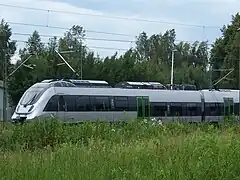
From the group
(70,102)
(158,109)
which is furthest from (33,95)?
(158,109)

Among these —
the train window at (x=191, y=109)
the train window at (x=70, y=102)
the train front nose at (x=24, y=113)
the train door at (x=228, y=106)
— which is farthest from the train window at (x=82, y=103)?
the train door at (x=228, y=106)

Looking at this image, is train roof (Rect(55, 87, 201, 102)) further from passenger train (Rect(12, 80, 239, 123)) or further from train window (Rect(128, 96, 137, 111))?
train window (Rect(128, 96, 137, 111))

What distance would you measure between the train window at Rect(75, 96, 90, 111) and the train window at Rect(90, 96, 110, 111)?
1.38 ft

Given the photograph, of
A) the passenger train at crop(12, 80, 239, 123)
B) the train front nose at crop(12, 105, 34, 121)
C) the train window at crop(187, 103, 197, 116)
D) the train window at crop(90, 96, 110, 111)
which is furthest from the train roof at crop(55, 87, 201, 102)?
the train front nose at crop(12, 105, 34, 121)

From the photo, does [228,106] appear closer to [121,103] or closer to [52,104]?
[121,103]

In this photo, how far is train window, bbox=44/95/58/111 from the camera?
32344mm

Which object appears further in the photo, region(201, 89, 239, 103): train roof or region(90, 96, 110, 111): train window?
region(201, 89, 239, 103): train roof

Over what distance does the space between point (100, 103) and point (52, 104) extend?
150 inches

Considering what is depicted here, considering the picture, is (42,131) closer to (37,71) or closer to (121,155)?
(121,155)

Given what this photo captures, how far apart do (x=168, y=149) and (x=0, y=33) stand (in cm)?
7383

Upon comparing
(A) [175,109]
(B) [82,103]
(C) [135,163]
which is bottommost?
(A) [175,109]

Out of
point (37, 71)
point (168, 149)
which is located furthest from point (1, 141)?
point (37, 71)

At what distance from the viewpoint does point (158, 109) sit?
37938 millimetres

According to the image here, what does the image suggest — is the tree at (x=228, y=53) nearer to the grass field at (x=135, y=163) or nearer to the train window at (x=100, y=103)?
the train window at (x=100, y=103)
